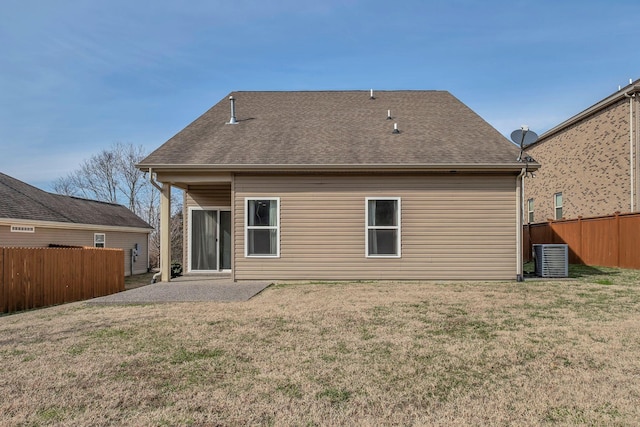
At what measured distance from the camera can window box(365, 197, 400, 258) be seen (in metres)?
11.0

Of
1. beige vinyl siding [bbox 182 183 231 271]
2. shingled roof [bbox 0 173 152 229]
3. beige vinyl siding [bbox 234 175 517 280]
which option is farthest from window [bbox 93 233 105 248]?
beige vinyl siding [bbox 234 175 517 280]

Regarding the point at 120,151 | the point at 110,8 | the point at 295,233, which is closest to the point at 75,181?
the point at 120,151

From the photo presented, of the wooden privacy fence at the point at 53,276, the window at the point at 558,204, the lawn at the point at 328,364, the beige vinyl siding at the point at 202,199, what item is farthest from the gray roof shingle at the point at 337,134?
the window at the point at 558,204

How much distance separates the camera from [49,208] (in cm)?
1830

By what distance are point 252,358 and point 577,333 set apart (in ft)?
13.4

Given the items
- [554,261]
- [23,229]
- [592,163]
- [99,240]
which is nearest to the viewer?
[554,261]

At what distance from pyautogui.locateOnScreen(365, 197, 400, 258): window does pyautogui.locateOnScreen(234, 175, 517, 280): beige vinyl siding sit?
0.14 m

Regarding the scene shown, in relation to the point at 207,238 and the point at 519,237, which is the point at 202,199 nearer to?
the point at 207,238

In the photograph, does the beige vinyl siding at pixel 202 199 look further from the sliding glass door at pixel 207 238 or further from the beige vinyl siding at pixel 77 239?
the beige vinyl siding at pixel 77 239

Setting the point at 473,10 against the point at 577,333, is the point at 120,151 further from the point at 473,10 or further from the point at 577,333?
the point at 577,333

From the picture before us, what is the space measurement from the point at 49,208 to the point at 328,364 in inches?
711

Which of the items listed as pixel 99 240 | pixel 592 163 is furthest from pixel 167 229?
pixel 592 163

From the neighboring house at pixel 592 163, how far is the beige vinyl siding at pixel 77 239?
1832cm

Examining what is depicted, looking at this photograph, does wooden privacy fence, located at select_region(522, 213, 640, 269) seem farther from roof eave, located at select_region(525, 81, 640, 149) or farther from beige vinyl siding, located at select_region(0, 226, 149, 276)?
beige vinyl siding, located at select_region(0, 226, 149, 276)
